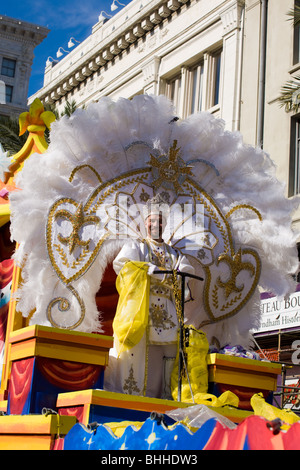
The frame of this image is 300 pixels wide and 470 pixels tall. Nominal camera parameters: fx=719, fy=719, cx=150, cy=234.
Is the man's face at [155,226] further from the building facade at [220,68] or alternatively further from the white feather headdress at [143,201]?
the building facade at [220,68]

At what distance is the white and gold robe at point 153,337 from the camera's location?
6.65 meters

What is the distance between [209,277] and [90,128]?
6.55 ft

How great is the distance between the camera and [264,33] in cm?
2014

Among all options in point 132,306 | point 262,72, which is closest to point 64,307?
point 132,306

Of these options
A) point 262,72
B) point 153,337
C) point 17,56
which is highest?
point 17,56

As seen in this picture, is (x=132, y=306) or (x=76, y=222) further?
(x=76, y=222)

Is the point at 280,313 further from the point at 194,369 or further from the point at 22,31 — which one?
the point at 22,31

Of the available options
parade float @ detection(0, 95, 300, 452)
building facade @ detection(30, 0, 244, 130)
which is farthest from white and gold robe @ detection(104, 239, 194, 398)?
building facade @ detection(30, 0, 244, 130)

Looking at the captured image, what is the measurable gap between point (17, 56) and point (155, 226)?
46.0 meters

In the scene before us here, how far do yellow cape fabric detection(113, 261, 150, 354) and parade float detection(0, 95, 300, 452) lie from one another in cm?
20

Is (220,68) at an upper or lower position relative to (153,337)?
A: upper

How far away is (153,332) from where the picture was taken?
22.5 ft
